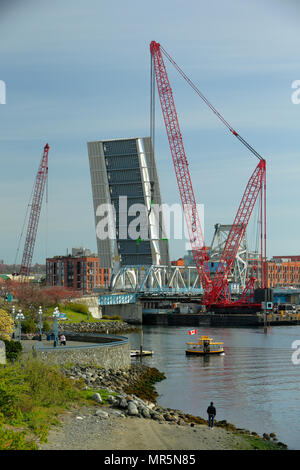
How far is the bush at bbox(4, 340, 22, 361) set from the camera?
3497 centimetres

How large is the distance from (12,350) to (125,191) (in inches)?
2762

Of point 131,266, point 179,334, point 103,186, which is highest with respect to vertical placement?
point 103,186

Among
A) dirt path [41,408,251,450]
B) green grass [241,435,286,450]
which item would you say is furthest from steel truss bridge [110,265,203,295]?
dirt path [41,408,251,450]

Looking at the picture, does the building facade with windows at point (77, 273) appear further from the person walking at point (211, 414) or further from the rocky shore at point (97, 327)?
the person walking at point (211, 414)

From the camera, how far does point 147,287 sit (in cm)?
12481

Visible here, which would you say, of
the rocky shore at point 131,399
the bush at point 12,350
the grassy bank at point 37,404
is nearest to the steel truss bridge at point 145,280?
the rocky shore at point 131,399

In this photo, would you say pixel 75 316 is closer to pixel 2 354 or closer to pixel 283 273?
pixel 2 354

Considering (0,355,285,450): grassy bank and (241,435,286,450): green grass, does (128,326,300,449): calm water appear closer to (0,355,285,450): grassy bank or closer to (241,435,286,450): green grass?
(241,435,286,450): green grass

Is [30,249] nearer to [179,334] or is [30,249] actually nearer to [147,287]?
[147,287]

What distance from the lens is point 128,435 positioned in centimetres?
2486

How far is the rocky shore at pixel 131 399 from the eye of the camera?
2886 cm

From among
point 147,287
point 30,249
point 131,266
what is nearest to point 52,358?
point 131,266

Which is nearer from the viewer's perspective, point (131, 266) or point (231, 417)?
point (231, 417)
